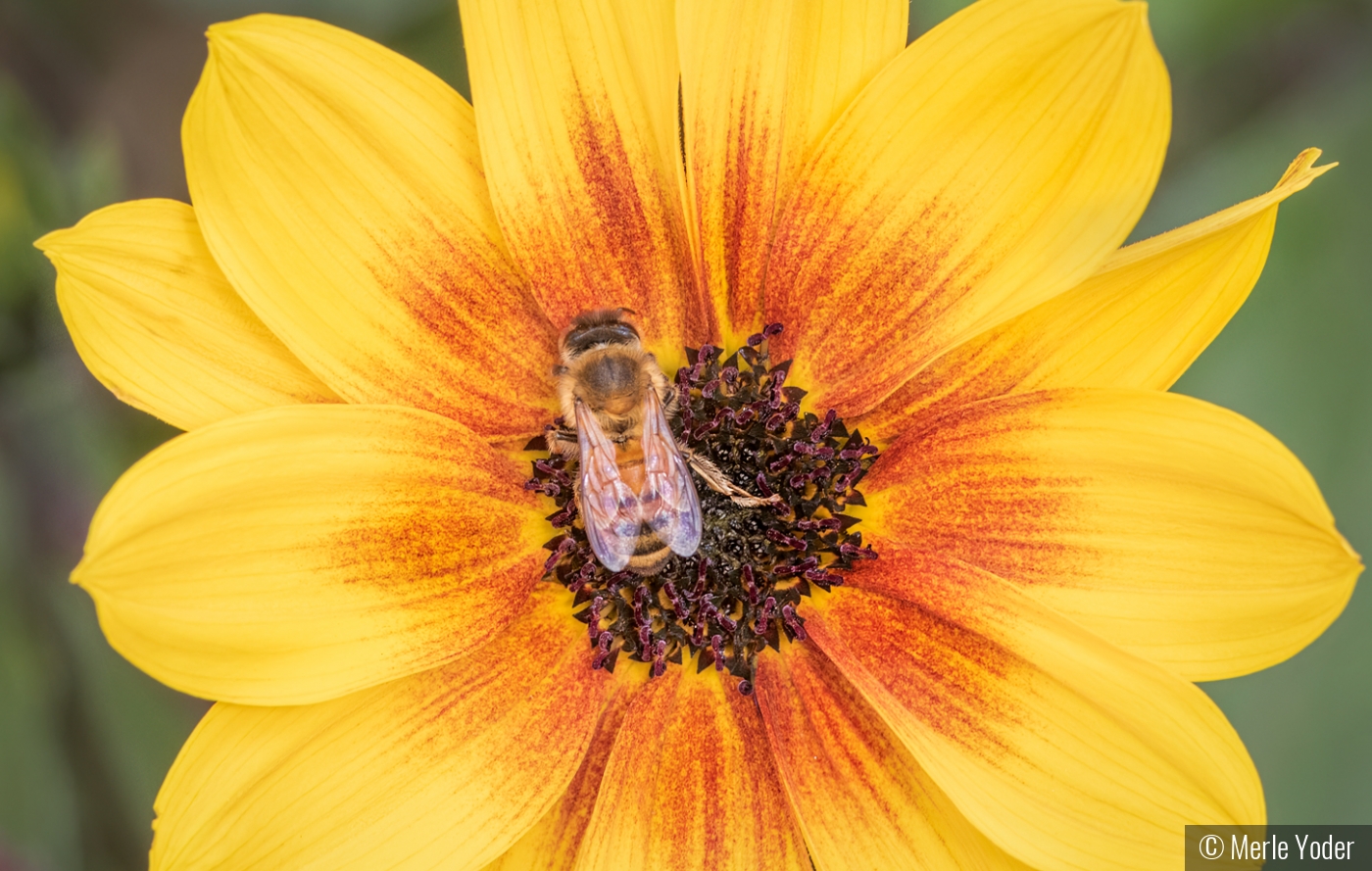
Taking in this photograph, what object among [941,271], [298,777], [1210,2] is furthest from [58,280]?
[1210,2]

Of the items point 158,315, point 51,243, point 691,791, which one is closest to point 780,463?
point 691,791

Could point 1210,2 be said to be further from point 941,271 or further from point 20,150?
point 20,150

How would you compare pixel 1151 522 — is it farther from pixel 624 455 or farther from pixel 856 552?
pixel 624 455

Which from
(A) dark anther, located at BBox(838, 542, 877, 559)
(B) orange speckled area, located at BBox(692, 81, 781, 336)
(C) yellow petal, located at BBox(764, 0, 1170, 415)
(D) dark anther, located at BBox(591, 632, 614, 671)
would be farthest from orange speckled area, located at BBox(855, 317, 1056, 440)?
(D) dark anther, located at BBox(591, 632, 614, 671)

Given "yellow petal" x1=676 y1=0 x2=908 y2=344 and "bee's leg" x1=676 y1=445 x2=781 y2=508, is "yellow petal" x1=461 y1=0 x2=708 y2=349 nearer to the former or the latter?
"yellow petal" x1=676 y1=0 x2=908 y2=344

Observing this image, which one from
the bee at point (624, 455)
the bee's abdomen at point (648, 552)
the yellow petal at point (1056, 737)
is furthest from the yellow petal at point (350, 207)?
the yellow petal at point (1056, 737)

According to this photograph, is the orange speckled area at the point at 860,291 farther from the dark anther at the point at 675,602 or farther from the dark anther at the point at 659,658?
the dark anther at the point at 659,658
